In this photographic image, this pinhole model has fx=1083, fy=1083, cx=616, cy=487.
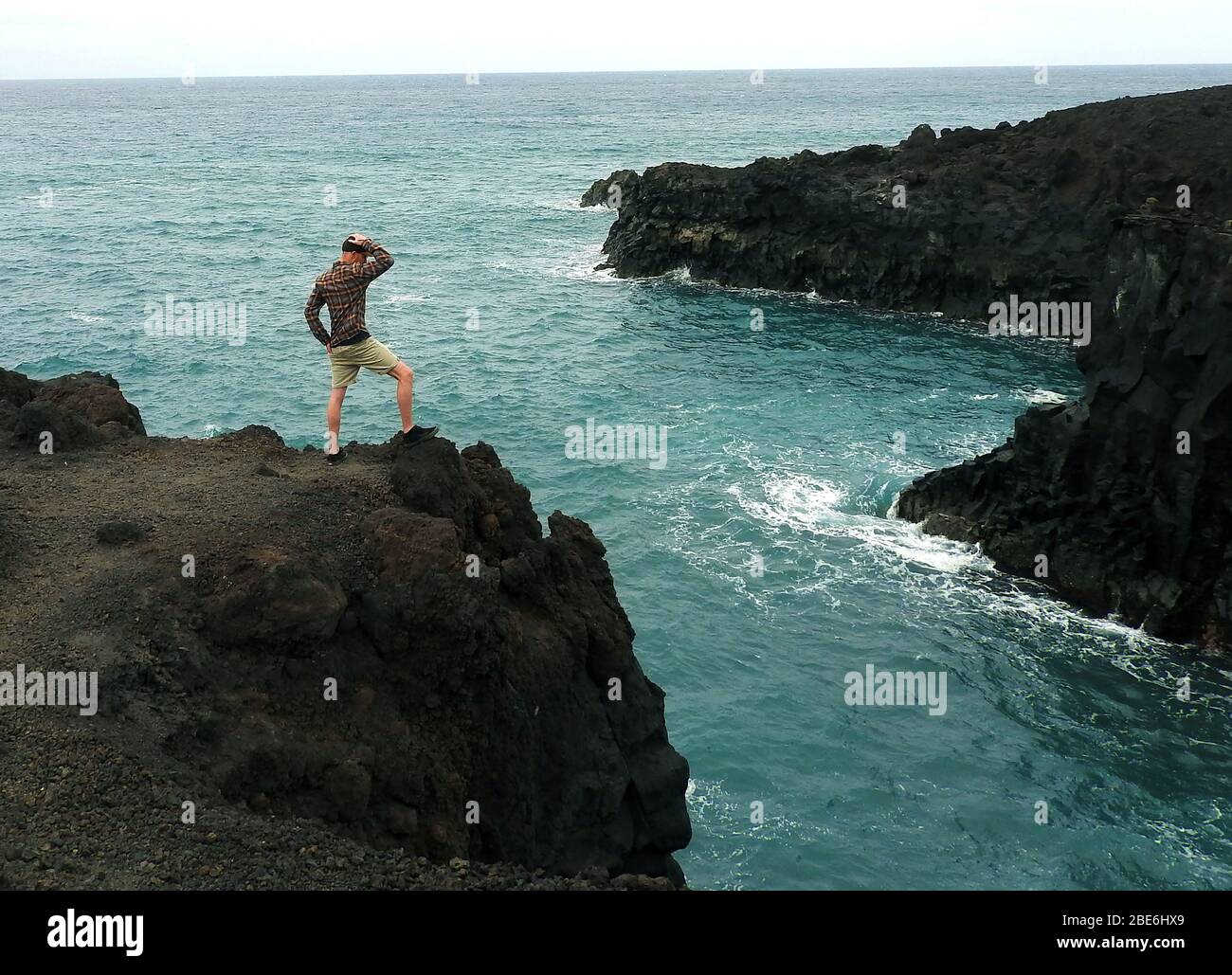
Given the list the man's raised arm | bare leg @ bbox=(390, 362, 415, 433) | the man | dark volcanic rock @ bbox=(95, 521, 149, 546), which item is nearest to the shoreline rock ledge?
the man

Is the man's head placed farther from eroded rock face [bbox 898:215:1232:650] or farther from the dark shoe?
eroded rock face [bbox 898:215:1232:650]

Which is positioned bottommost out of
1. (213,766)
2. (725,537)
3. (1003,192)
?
(725,537)

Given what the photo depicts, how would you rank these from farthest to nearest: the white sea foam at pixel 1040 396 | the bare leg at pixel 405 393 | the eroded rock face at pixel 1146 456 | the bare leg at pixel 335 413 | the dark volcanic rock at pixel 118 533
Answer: the white sea foam at pixel 1040 396
the eroded rock face at pixel 1146 456
the bare leg at pixel 335 413
the bare leg at pixel 405 393
the dark volcanic rock at pixel 118 533

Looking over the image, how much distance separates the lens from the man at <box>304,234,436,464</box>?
46.1 ft

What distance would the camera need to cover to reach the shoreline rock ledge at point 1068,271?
24.5 metres

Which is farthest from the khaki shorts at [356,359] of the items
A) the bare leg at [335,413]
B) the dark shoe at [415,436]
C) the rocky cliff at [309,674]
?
the rocky cliff at [309,674]

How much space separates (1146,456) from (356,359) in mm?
19097

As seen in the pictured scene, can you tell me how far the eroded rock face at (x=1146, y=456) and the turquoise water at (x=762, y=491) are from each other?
109 cm

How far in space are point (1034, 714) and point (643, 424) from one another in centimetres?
1940

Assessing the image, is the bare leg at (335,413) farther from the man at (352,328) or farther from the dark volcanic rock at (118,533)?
the dark volcanic rock at (118,533)

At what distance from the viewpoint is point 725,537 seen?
Result: 97.3 feet

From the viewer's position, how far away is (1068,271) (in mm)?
48125

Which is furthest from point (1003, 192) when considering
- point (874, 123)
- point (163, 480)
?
point (874, 123)
